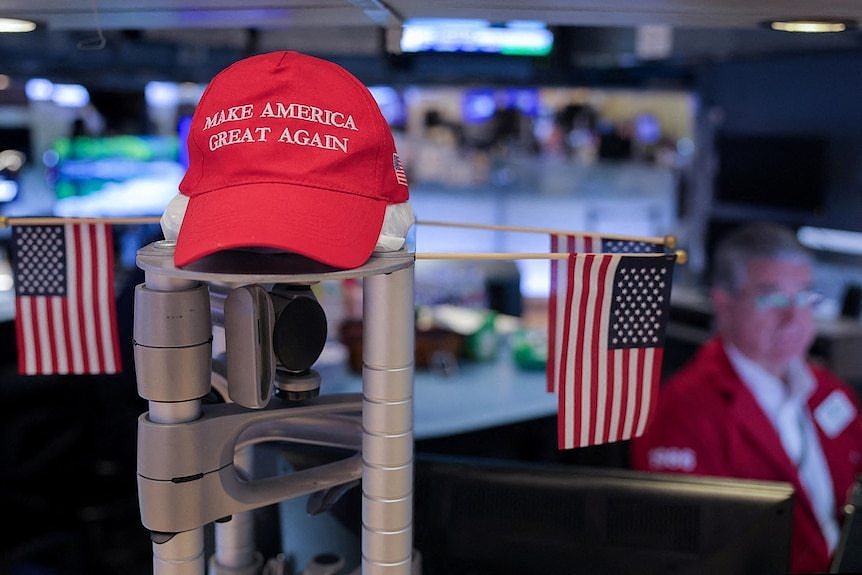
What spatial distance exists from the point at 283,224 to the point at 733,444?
6.24ft

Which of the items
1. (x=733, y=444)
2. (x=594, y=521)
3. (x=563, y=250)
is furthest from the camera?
(x=733, y=444)

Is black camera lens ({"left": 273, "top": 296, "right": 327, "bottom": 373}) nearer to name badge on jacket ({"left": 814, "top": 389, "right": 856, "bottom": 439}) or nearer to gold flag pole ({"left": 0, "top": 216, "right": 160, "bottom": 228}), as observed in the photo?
gold flag pole ({"left": 0, "top": 216, "right": 160, "bottom": 228})

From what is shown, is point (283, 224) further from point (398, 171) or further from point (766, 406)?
point (766, 406)

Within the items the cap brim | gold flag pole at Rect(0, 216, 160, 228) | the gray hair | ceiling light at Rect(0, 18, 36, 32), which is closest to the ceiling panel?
ceiling light at Rect(0, 18, 36, 32)

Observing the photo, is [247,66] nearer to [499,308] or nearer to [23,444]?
[23,444]

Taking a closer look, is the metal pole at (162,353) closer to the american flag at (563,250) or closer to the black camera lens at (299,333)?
the black camera lens at (299,333)

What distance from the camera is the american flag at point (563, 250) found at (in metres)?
1.44

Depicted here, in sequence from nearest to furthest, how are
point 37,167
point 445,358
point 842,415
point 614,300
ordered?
point 614,300 → point 842,415 → point 445,358 → point 37,167

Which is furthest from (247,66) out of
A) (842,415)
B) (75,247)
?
(842,415)

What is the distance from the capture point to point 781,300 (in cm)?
271

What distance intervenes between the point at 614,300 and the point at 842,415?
5.49 feet

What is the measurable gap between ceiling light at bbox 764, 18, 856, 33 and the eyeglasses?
47.3 inches

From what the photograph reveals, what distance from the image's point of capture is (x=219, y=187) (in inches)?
40.2

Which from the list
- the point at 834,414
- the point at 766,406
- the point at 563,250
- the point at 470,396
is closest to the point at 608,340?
the point at 563,250
